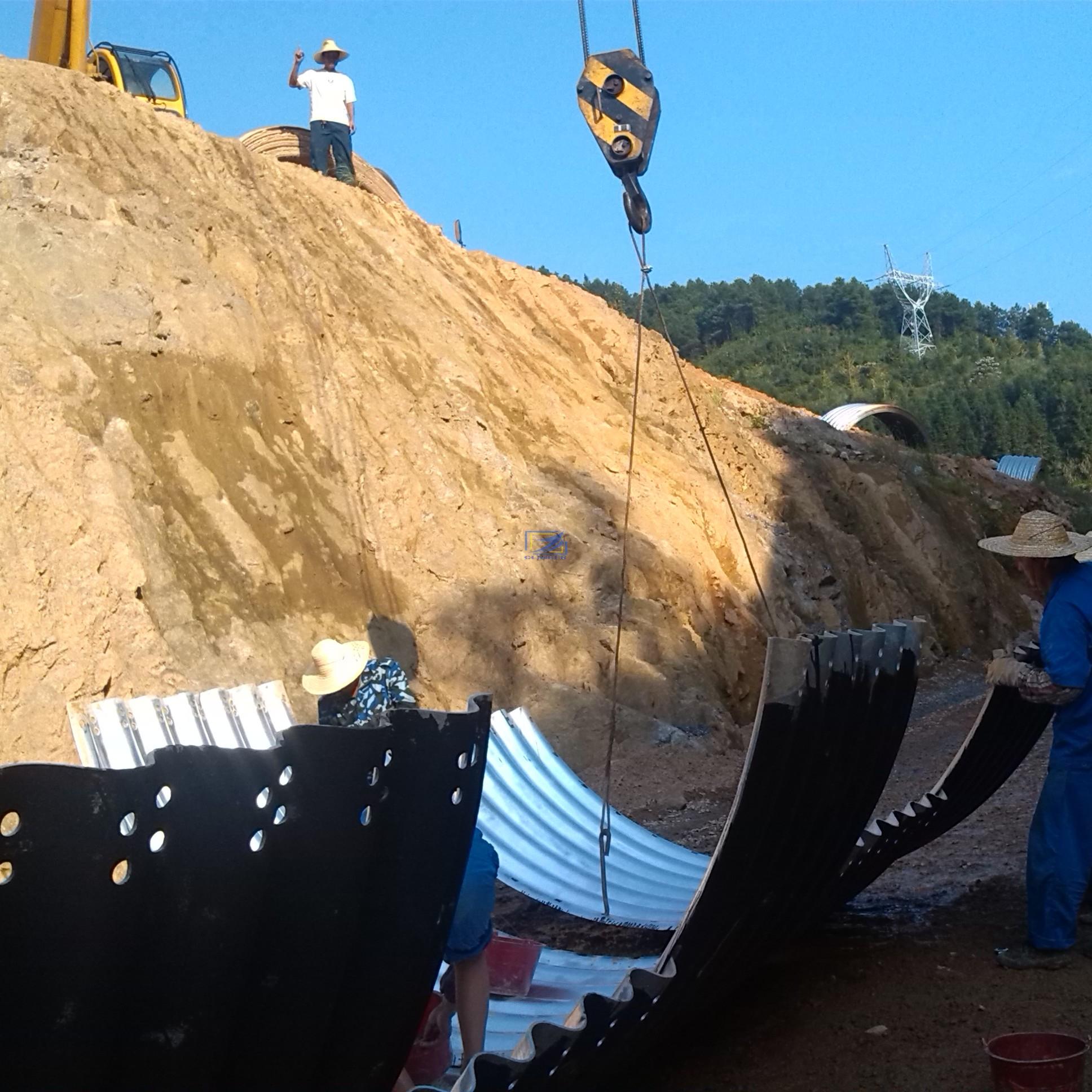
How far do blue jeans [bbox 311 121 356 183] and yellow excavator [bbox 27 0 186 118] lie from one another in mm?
1843

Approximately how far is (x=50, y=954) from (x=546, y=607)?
9809 mm

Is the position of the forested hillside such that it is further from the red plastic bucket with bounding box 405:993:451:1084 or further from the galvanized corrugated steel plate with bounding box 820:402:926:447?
the red plastic bucket with bounding box 405:993:451:1084

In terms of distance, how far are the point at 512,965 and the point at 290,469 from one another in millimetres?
7533

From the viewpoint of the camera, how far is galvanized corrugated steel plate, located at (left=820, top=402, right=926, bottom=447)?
27.0 m

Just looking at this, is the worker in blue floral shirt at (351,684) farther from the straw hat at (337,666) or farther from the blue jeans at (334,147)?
the blue jeans at (334,147)

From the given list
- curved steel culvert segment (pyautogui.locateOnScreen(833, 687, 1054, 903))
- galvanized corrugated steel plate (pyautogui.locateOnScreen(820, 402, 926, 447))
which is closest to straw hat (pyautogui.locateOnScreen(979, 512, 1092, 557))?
curved steel culvert segment (pyautogui.locateOnScreen(833, 687, 1054, 903))

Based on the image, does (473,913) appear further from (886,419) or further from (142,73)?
(886,419)

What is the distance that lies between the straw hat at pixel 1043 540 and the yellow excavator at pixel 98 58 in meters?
13.3

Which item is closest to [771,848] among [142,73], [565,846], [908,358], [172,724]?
[565,846]

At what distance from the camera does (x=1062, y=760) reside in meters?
4.71

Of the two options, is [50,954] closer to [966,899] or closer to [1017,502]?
[966,899]

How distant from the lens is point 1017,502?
2464cm

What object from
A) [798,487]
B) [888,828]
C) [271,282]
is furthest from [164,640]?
[798,487]

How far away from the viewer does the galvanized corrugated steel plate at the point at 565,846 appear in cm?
578
